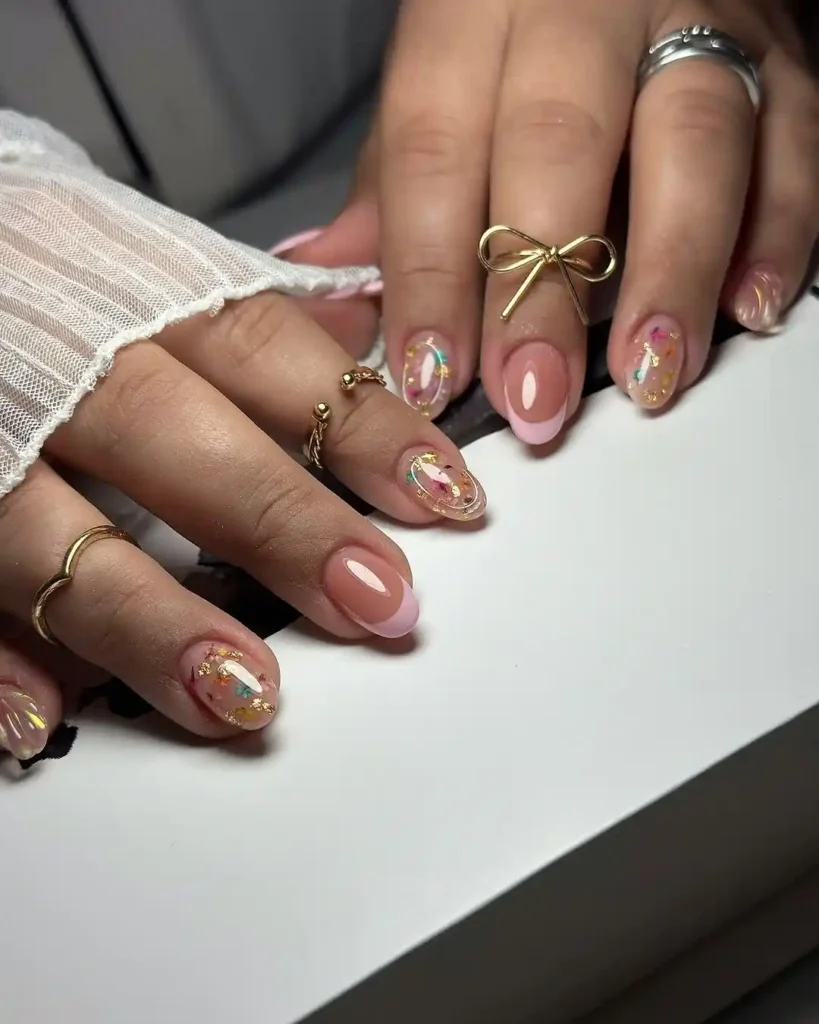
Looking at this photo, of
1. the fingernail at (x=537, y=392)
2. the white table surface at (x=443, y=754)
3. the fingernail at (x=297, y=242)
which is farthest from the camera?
the fingernail at (x=297, y=242)

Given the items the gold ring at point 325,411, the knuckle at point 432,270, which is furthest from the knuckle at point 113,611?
the knuckle at point 432,270

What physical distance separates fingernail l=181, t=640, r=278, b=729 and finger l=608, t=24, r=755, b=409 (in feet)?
0.70

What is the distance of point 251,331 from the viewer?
1.45 feet

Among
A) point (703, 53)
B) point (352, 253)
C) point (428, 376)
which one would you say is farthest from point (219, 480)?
point (703, 53)

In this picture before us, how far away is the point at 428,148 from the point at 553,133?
→ 71 millimetres

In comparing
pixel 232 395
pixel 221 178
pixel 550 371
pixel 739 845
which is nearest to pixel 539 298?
pixel 550 371

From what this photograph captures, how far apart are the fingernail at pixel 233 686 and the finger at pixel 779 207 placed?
29 centimetres

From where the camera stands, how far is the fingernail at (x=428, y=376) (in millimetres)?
461

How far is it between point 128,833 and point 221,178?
20.9 inches

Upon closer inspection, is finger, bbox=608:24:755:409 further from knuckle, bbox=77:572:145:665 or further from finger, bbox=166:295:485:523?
knuckle, bbox=77:572:145:665

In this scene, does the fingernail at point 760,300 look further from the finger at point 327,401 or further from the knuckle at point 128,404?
the knuckle at point 128,404

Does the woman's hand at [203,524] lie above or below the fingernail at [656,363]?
above

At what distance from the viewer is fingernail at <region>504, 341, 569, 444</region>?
0.42 m

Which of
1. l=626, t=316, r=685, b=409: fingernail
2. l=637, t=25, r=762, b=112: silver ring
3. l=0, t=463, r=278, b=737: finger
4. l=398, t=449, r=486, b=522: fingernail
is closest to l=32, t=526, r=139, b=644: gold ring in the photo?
l=0, t=463, r=278, b=737: finger
